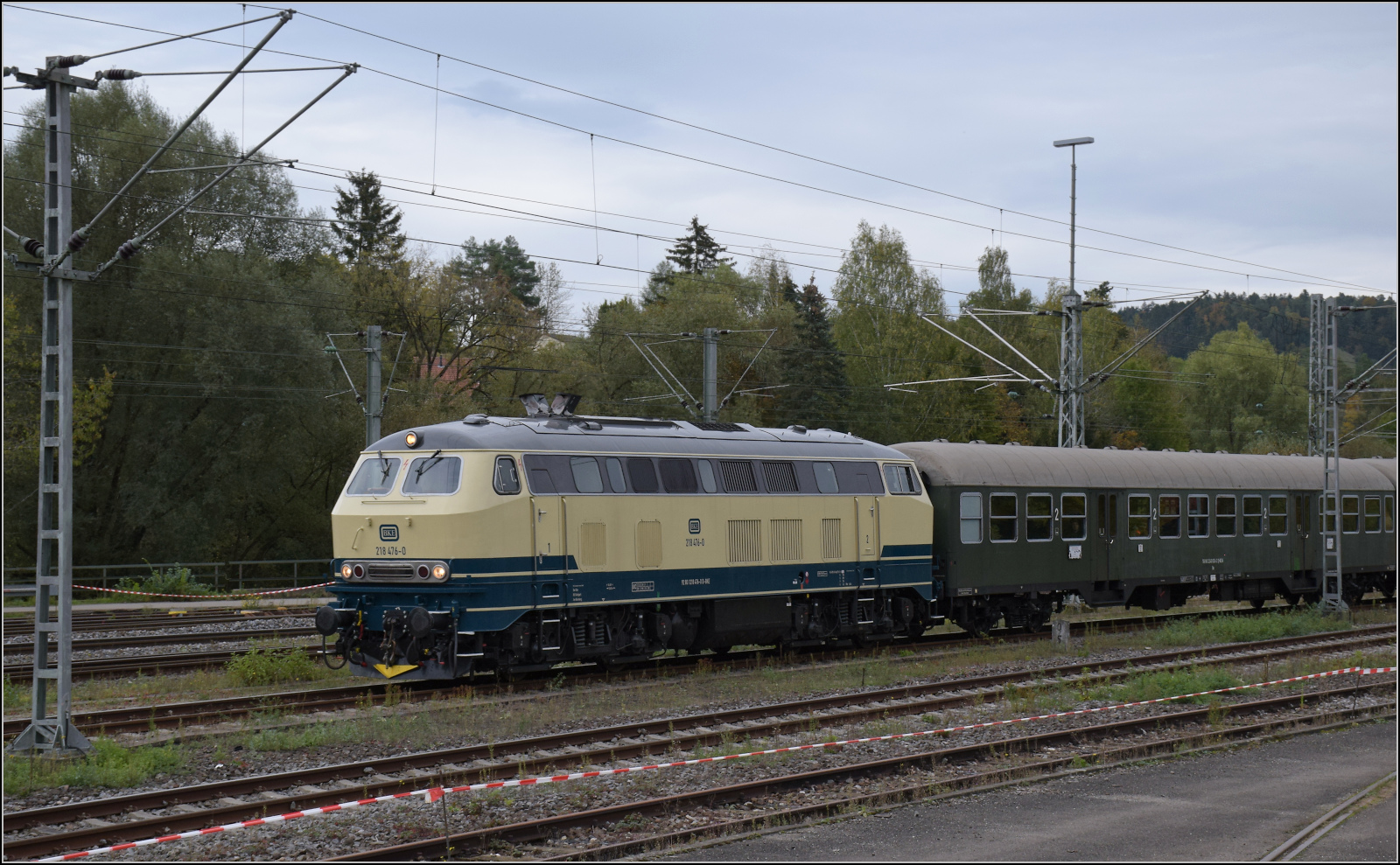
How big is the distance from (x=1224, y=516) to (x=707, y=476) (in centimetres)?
1563

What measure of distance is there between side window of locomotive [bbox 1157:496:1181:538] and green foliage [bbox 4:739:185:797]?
72.1 ft

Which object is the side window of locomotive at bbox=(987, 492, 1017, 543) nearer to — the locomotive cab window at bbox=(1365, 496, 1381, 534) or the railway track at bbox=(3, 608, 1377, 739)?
the railway track at bbox=(3, 608, 1377, 739)

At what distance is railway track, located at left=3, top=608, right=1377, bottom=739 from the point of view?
15.2 m

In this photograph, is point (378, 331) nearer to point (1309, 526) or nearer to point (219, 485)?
point (219, 485)

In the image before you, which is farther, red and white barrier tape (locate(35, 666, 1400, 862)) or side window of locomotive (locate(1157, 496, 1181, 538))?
side window of locomotive (locate(1157, 496, 1181, 538))

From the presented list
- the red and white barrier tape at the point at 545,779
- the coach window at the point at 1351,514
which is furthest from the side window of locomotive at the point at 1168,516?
the red and white barrier tape at the point at 545,779

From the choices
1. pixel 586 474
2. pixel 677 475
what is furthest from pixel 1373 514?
pixel 586 474

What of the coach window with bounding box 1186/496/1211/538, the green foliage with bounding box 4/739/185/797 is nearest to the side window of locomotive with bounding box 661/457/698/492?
the green foliage with bounding box 4/739/185/797

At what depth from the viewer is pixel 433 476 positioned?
1770 cm

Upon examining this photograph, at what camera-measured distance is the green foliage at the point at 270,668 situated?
1886cm

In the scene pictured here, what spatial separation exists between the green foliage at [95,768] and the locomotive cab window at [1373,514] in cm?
3088

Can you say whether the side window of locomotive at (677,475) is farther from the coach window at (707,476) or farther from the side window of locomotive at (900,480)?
the side window of locomotive at (900,480)

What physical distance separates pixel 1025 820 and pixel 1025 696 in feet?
24.2

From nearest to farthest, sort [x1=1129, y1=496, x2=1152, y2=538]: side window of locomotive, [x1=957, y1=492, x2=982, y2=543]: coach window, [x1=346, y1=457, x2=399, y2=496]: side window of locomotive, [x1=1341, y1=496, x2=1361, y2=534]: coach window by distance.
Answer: [x1=346, y1=457, x2=399, y2=496]: side window of locomotive
[x1=957, y1=492, x2=982, y2=543]: coach window
[x1=1129, y1=496, x2=1152, y2=538]: side window of locomotive
[x1=1341, y1=496, x2=1361, y2=534]: coach window
